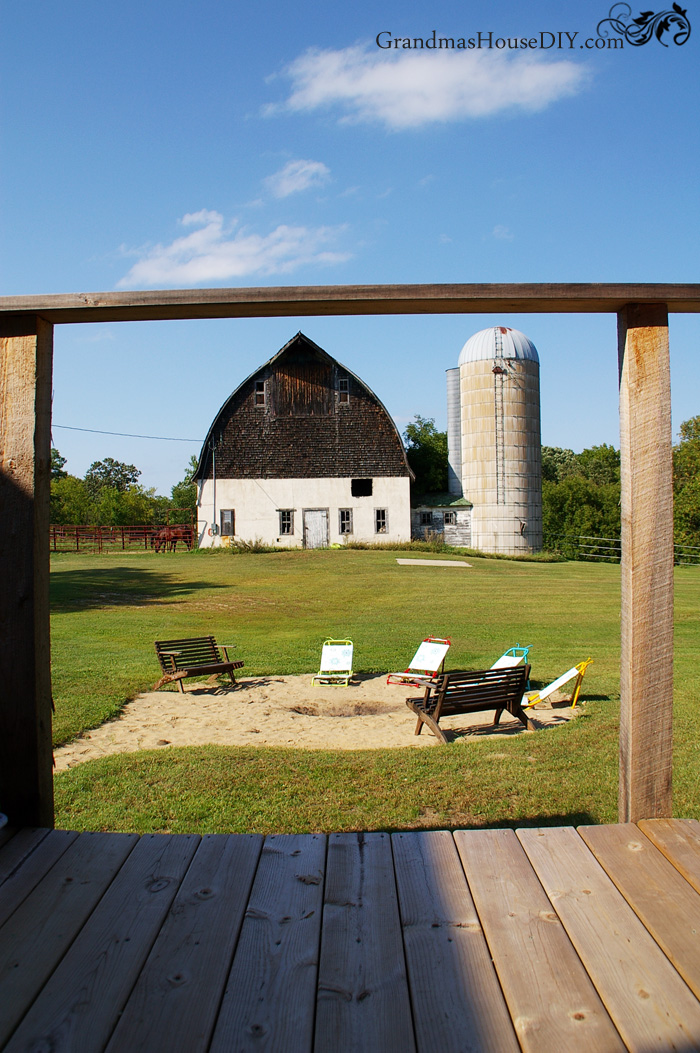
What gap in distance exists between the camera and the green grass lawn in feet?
17.6

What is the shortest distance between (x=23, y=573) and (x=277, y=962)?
1.60 meters

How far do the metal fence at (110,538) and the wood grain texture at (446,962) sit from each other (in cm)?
3239

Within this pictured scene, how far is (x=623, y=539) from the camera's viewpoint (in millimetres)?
2908

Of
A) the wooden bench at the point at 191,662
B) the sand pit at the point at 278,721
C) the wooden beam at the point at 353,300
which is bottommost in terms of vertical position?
the sand pit at the point at 278,721

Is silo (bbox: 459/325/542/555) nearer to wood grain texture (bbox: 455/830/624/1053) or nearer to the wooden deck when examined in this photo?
the wooden deck

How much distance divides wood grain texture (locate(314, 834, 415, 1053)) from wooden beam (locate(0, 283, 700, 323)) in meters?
2.07

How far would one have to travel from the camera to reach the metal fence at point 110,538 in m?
34.6

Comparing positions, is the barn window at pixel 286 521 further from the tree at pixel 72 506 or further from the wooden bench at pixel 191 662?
the wooden bench at pixel 191 662

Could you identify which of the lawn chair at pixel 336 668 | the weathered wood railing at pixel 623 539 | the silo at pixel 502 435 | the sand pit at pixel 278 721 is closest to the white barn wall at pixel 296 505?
the silo at pixel 502 435

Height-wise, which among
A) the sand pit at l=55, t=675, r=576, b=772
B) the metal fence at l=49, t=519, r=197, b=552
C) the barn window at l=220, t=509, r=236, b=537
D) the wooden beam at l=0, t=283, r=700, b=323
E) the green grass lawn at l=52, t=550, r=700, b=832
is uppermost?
the wooden beam at l=0, t=283, r=700, b=323

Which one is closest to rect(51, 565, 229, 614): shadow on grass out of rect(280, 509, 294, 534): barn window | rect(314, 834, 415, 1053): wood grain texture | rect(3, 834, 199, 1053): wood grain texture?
rect(280, 509, 294, 534): barn window

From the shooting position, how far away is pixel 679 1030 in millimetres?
1828

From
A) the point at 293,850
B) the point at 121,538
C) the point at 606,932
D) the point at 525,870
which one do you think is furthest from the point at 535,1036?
the point at 121,538

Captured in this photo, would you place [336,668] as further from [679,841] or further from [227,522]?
[227,522]
